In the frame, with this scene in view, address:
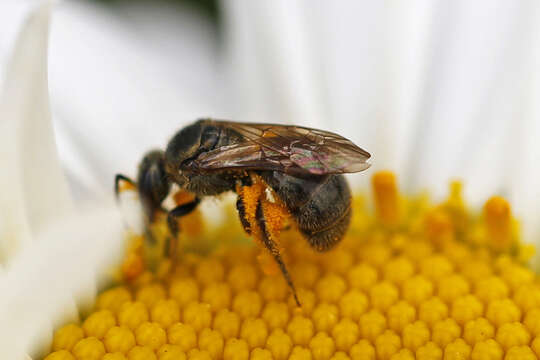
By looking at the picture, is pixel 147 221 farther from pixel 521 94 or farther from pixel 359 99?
pixel 521 94

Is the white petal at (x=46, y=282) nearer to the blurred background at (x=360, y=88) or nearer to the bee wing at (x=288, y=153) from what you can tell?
the bee wing at (x=288, y=153)

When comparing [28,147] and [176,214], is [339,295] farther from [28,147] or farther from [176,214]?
[28,147]

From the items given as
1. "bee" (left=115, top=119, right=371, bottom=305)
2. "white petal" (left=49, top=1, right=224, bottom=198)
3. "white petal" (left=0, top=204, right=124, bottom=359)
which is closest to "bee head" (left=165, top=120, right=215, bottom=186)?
"bee" (left=115, top=119, right=371, bottom=305)

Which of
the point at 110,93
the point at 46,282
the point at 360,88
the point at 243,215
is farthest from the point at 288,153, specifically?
the point at 110,93

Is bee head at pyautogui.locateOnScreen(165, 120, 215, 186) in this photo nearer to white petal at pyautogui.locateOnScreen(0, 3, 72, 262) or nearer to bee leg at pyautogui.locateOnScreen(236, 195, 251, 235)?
bee leg at pyautogui.locateOnScreen(236, 195, 251, 235)

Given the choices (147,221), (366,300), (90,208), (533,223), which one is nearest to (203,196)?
(147,221)
